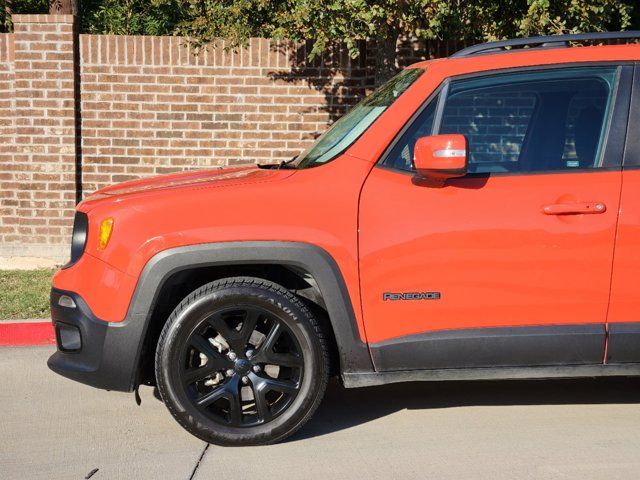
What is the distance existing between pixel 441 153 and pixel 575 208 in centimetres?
72

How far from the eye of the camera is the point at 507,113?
491cm

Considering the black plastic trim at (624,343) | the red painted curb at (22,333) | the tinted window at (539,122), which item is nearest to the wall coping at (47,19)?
the red painted curb at (22,333)

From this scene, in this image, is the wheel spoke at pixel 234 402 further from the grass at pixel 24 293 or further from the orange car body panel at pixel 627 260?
the grass at pixel 24 293

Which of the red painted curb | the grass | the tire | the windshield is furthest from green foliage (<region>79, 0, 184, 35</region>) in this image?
the tire

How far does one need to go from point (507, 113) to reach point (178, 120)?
5898 millimetres

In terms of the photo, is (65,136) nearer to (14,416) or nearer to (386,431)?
(14,416)

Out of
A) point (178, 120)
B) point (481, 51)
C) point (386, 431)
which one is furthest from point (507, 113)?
point (178, 120)

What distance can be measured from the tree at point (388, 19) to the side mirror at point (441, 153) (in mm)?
3893

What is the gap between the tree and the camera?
846 cm

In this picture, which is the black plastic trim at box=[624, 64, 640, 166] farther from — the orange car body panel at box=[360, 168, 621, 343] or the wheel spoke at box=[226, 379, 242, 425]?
the wheel spoke at box=[226, 379, 242, 425]

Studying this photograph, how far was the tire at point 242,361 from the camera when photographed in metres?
4.81

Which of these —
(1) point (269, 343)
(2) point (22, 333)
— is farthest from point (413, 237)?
(2) point (22, 333)

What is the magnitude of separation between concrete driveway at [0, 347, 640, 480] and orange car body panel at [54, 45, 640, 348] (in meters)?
0.63

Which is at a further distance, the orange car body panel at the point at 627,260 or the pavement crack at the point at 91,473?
the orange car body panel at the point at 627,260
